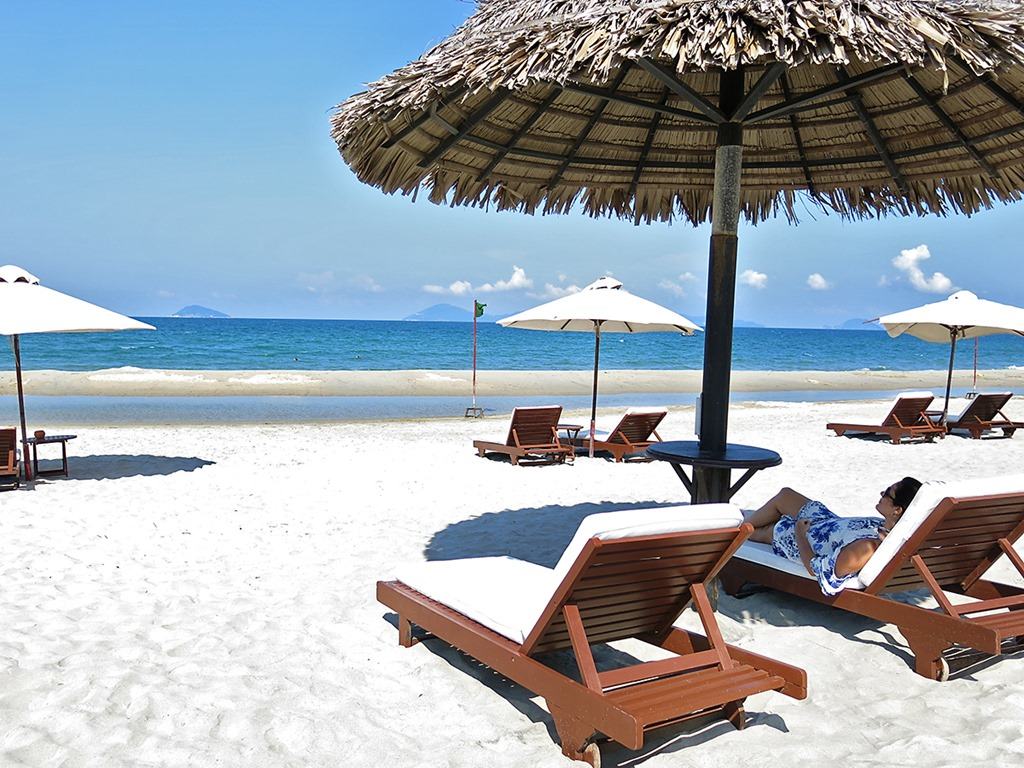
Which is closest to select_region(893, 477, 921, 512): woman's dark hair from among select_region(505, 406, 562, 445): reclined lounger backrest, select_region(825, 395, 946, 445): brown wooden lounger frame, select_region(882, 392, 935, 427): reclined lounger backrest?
select_region(505, 406, 562, 445): reclined lounger backrest

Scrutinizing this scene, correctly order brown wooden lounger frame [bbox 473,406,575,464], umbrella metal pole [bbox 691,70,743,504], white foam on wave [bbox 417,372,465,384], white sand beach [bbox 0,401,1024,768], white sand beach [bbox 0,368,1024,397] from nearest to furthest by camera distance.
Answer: white sand beach [bbox 0,401,1024,768] → umbrella metal pole [bbox 691,70,743,504] → brown wooden lounger frame [bbox 473,406,575,464] → white sand beach [bbox 0,368,1024,397] → white foam on wave [bbox 417,372,465,384]

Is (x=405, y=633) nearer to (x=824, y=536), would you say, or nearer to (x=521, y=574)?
(x=521, y=574)

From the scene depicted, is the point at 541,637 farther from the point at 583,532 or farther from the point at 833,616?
the point at 833,616

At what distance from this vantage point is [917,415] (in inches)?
479

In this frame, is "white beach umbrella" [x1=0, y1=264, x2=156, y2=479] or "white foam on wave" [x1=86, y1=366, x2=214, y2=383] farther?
"white foam on wave" [x1=86, y1=366, x2=214, y2=383]

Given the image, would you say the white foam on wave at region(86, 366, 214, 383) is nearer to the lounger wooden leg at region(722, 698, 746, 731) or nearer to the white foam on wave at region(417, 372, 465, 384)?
the white foam on wave at region(417, 372, 465, 384)

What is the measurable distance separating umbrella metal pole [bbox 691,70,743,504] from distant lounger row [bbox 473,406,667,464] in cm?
533

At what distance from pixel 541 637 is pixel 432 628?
0.69 metres

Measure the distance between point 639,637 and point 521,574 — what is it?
2.45 feet

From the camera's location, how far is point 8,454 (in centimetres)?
734

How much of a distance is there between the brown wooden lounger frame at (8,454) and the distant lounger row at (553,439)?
4.67 m

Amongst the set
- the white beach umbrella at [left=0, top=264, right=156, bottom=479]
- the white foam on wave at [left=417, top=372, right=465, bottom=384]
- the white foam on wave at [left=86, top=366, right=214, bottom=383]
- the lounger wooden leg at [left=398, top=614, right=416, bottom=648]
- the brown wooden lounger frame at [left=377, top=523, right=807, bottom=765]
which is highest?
the white beach umbrella at [left=0, top=264, right=156, bottom=479]

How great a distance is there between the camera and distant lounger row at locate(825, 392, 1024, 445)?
11883 mm

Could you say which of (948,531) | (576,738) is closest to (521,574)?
(576,738)
